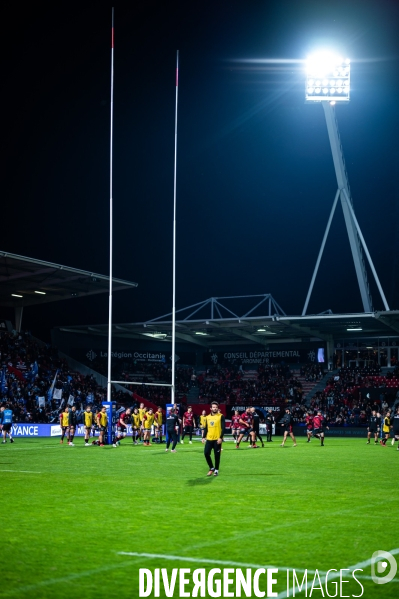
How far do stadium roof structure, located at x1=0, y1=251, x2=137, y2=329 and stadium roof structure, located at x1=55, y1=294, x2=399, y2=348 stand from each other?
20.0ft

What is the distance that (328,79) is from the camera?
4922 centimetres

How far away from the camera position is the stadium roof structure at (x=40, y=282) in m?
46.4

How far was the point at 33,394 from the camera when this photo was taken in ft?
153

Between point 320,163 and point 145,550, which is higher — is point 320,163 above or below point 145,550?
above

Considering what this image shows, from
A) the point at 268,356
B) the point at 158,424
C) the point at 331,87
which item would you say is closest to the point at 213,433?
the point at 158,424

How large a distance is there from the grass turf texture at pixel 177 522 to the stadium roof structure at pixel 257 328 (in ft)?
121

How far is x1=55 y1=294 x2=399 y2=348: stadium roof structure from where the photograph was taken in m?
54.7

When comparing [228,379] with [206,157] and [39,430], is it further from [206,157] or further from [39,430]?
[39,430]

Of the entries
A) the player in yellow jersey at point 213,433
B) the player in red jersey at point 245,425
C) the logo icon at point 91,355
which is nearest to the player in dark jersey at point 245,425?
the player in red jersey at point 245,425

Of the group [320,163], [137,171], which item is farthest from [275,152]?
[137,171]

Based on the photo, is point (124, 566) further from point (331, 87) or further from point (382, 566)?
point (331, 87)

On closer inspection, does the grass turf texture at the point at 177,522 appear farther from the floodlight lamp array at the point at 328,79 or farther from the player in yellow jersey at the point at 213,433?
the floodlight lamp array at the point at 328,79

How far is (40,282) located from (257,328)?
776 inches

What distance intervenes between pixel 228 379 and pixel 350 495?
178 ft
